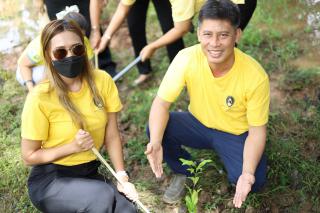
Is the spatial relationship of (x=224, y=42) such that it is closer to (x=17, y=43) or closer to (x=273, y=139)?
(x=273, y=139)

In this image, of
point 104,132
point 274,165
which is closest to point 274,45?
point 274,165

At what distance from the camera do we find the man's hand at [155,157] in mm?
2805

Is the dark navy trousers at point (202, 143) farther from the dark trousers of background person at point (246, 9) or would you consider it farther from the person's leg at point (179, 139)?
the dark trousers of background person at point (246, 9)

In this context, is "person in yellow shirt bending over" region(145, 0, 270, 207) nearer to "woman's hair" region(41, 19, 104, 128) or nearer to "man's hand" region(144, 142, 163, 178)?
"man's hand" region(144, 142, 163, 178)

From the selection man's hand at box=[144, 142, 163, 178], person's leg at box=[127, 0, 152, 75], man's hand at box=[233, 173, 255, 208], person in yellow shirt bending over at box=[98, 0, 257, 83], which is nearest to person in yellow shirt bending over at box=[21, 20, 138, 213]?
man's hand at box=[144, 142, 163, 178]

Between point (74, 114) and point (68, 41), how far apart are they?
44 centimetres

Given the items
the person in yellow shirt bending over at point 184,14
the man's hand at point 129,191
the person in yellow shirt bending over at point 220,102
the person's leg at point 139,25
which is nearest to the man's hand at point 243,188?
the person in yellow shirt bending over at point 220,102

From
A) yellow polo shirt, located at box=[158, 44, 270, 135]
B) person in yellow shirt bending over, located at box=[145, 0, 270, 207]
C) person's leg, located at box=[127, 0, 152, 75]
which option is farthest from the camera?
person's leg, located at box=[127, 0, 152, 75]

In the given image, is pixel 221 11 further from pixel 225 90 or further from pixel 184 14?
pixel 184 14

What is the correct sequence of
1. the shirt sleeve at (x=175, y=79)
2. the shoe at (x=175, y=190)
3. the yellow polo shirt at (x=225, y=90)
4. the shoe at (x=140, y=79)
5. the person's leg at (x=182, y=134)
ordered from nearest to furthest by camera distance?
the yellow polo shirt at (x=225, y=90)
the shirt sleeve at (x=175, y=79)
the person's leg at (x=182, y=134)
the shoe at (x=175, y=190)
the shoe at (x=140, y=79)

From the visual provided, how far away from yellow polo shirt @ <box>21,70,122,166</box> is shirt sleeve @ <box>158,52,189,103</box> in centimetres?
34

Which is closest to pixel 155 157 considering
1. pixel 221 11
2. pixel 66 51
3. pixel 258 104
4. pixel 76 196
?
pixel 76 196

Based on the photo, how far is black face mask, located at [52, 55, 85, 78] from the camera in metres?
2.49

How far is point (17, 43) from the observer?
18.2 ft
